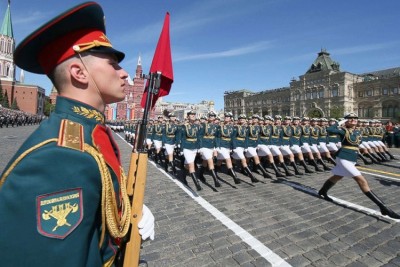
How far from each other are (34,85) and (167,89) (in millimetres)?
109250

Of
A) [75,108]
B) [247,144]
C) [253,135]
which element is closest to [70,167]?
[75,108]

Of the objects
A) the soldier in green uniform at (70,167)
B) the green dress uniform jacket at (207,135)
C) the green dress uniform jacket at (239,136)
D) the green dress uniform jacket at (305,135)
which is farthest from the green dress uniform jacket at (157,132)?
the soldier in green uniform at (70,167)

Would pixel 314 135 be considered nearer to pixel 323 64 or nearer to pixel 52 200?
pixel 52 200

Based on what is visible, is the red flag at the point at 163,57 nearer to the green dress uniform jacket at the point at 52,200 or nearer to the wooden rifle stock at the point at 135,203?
the wooden rifle stock at the point at 135,203

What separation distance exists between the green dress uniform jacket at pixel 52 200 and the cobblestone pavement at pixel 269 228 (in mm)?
2243

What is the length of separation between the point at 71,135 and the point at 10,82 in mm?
108833

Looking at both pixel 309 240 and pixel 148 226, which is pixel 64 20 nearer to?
pixel 148 226

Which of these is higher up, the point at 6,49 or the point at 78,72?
the point at 6,49

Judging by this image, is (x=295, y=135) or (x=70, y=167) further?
(x=295, y=135)

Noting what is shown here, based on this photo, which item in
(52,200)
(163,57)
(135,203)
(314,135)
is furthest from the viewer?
(314,135)

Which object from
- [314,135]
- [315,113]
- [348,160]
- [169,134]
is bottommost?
[348,160]

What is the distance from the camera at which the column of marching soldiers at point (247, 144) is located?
7.48 m

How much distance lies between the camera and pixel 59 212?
90 cm

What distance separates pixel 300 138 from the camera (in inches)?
392
